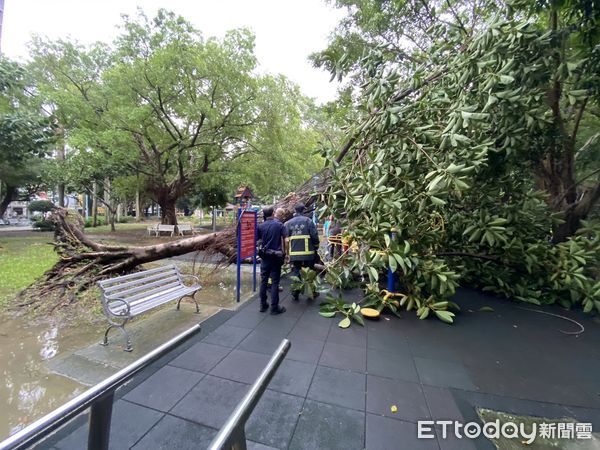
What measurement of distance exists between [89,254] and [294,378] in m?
5.19

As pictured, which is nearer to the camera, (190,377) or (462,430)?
(462,430)

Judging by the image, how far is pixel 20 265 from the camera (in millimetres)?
7977

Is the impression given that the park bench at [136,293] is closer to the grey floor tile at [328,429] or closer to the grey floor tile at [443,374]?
the grey floor tile at [328,429]

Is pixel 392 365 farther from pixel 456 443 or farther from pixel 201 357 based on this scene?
pixel 201 357

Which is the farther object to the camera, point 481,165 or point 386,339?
point 481,165

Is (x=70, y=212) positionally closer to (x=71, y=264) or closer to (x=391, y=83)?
(x=71, y=264)

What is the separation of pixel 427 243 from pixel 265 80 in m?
11.6

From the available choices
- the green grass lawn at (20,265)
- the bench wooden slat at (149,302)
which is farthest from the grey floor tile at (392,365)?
the green grass lawn at (20,265)

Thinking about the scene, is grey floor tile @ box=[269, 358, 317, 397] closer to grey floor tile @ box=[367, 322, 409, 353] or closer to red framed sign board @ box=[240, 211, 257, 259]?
grey floor tile @ box=[367, 322, 409, 353]

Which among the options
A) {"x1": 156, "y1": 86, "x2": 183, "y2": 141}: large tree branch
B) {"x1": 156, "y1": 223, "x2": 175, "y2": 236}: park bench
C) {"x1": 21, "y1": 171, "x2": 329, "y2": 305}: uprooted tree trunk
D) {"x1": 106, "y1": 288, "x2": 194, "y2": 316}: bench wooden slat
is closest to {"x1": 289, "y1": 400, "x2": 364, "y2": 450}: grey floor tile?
{"x1": 106, "y1": 288, "x2": 194, "y2": 316}: bench wooden slat

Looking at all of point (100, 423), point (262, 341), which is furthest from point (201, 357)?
point (100, 423)

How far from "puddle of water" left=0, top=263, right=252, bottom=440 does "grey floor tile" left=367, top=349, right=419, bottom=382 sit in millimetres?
2598

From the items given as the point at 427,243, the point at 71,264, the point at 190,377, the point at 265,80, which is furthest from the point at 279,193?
the point at 190,377

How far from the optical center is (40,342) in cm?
369
